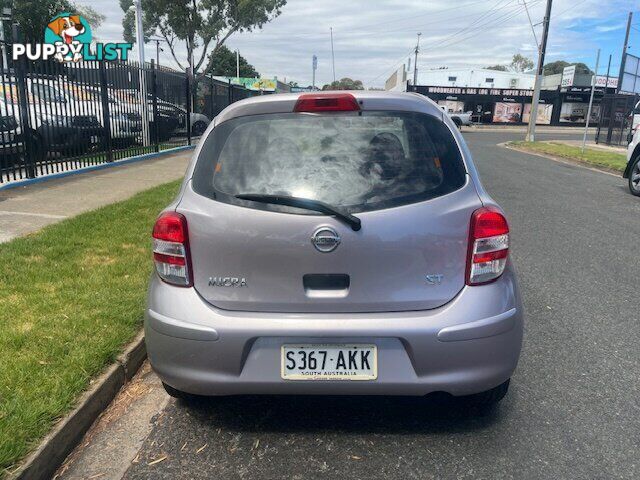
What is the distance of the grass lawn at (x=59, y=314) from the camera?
8.61 feet

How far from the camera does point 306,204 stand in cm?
248

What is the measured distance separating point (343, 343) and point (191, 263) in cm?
80

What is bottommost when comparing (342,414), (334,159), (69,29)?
(342,414)

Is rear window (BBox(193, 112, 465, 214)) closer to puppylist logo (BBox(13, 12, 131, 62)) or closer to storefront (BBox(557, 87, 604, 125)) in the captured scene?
puppylist logo (BBox(13, 12, 131, 62))

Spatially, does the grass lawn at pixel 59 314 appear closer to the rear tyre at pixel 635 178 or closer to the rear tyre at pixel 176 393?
the rear tyre at pixel 176 393

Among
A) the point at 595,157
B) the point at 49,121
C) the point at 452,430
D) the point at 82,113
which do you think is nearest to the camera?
the point at 452,430

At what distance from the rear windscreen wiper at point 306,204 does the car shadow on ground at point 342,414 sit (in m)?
1.10

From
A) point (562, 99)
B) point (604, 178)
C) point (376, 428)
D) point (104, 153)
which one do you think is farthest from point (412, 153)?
point (562, 99)

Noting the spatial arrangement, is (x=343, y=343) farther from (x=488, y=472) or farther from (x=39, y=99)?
(x=39, y=99)

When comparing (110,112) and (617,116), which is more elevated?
(110,112)

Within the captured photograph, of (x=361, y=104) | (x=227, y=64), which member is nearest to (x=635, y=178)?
(x=361, y=104)

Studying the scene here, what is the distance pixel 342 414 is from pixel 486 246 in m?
1.19

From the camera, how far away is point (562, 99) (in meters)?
56.1

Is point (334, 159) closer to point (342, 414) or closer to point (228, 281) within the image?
point (228, 281)
